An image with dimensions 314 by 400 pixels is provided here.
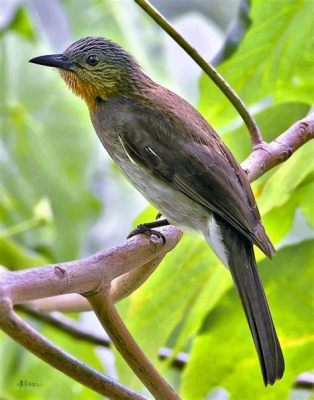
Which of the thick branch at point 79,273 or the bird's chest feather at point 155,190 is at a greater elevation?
the thick branch at point 79,273

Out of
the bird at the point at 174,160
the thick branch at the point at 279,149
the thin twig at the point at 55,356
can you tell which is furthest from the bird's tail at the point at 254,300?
the thin twig at the point at 55,356

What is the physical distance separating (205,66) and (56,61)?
2.86 feet

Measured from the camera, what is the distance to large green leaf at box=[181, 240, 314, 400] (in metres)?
2.20

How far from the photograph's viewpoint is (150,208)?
2.37 meters

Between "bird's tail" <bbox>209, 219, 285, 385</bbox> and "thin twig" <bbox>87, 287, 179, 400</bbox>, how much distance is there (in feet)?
1.04

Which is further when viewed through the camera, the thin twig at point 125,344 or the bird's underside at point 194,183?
the bird's underside at point 194,183

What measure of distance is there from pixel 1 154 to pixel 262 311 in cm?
179

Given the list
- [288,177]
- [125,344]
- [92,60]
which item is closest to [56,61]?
[92,60]

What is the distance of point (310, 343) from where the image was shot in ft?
7.61

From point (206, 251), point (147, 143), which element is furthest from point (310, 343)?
point (147, 143)

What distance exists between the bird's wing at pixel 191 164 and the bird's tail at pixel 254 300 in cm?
4

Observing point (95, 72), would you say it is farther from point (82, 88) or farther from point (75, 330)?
point (75, 330)

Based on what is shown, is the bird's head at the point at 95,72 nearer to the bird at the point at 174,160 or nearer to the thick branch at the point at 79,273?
the bird at the point at 174,160

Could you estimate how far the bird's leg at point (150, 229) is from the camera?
2.01 meters
